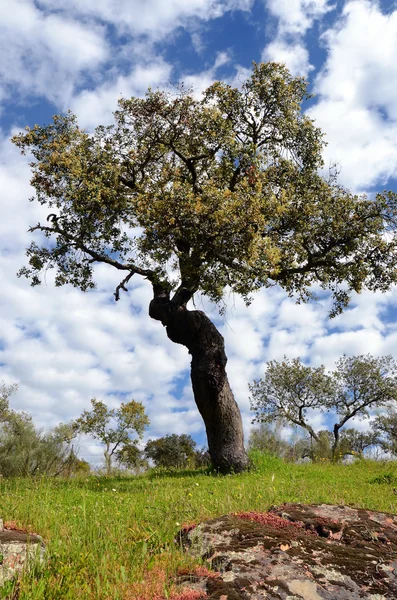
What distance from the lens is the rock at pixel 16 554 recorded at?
507 centimetres

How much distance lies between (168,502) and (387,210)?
15868 millimetres

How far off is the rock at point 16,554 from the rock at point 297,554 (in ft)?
5.39

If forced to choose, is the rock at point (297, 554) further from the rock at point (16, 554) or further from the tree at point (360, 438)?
the tree at point (360, 438)

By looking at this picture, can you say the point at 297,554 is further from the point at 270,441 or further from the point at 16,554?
the point at 270,441

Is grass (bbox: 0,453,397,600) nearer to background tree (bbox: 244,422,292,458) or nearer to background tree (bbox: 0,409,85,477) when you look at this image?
background tree (bbox: 0,409,85,477)

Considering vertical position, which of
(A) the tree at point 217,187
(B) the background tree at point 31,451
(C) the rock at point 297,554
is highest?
(A) the tree at point 217,187

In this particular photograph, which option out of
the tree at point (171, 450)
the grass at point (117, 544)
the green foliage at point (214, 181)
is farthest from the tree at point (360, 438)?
the grass at point (117, 544)

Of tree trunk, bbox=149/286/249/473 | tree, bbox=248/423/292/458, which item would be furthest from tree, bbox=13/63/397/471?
tree, bbox=248/423/292/458

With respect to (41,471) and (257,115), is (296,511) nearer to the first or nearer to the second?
(41,471)

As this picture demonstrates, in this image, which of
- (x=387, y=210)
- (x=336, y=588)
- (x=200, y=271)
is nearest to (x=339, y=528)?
(x=336, y=588)

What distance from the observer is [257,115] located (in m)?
21.6

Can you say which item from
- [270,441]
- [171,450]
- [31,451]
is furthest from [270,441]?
[31,451]

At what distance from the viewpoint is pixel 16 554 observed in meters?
5.44

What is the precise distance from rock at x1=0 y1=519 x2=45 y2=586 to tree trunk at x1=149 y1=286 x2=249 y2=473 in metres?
13.9
